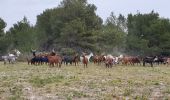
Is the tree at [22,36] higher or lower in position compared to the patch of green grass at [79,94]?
higher

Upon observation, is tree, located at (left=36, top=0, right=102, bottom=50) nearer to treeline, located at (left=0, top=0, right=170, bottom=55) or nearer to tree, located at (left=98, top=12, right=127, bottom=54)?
treeline, located at (left=0, top=0, right=170, bottom=55)

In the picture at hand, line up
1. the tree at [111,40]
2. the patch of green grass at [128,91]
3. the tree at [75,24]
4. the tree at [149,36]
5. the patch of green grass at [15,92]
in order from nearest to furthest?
the patch of green grass at [15,92], the patch of green grass at [128,91], the tree at [75,24], the tree at [149,36], the tree at [111,40]

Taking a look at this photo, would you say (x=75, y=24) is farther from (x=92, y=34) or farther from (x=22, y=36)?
(x=22, y=36)

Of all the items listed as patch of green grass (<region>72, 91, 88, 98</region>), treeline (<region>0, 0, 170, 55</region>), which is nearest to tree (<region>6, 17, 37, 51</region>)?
treeline (<region>0, 0, 170, 55</region>)

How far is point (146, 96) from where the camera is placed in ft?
71.2

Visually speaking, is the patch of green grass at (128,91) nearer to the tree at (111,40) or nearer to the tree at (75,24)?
the tree at (75,24)

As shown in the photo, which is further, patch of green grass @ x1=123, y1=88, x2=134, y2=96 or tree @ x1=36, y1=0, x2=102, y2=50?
tree @ x1=36, y1=0, x2=102, y2=50

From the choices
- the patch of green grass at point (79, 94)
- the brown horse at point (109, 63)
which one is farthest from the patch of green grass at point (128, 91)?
the brown horse at point (109, 63)

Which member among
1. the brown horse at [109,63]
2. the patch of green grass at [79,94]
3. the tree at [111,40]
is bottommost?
the patch of green grass at [79,94]

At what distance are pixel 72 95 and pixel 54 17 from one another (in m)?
74.7

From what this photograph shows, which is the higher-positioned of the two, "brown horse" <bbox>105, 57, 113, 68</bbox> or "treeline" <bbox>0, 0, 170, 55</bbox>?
"treeline" <bbox>0, 0, 170, 55</bbox>

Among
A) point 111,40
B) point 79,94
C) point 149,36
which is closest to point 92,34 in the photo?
point 111,40

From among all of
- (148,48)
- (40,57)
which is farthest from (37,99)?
(148,48)

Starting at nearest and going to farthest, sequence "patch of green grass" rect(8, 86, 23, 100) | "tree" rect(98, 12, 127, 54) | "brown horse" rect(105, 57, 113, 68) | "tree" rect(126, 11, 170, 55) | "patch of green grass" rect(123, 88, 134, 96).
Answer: "patch of green grass" rect(8, 86, 23, 100), "patch of green grass" rect(123, 88, 134, 96), "brown horse" rect(105, 57, 113, 68), "tree" rect(126, 11, 170, 55), "tree" rect(98, 12, 127, 54)
